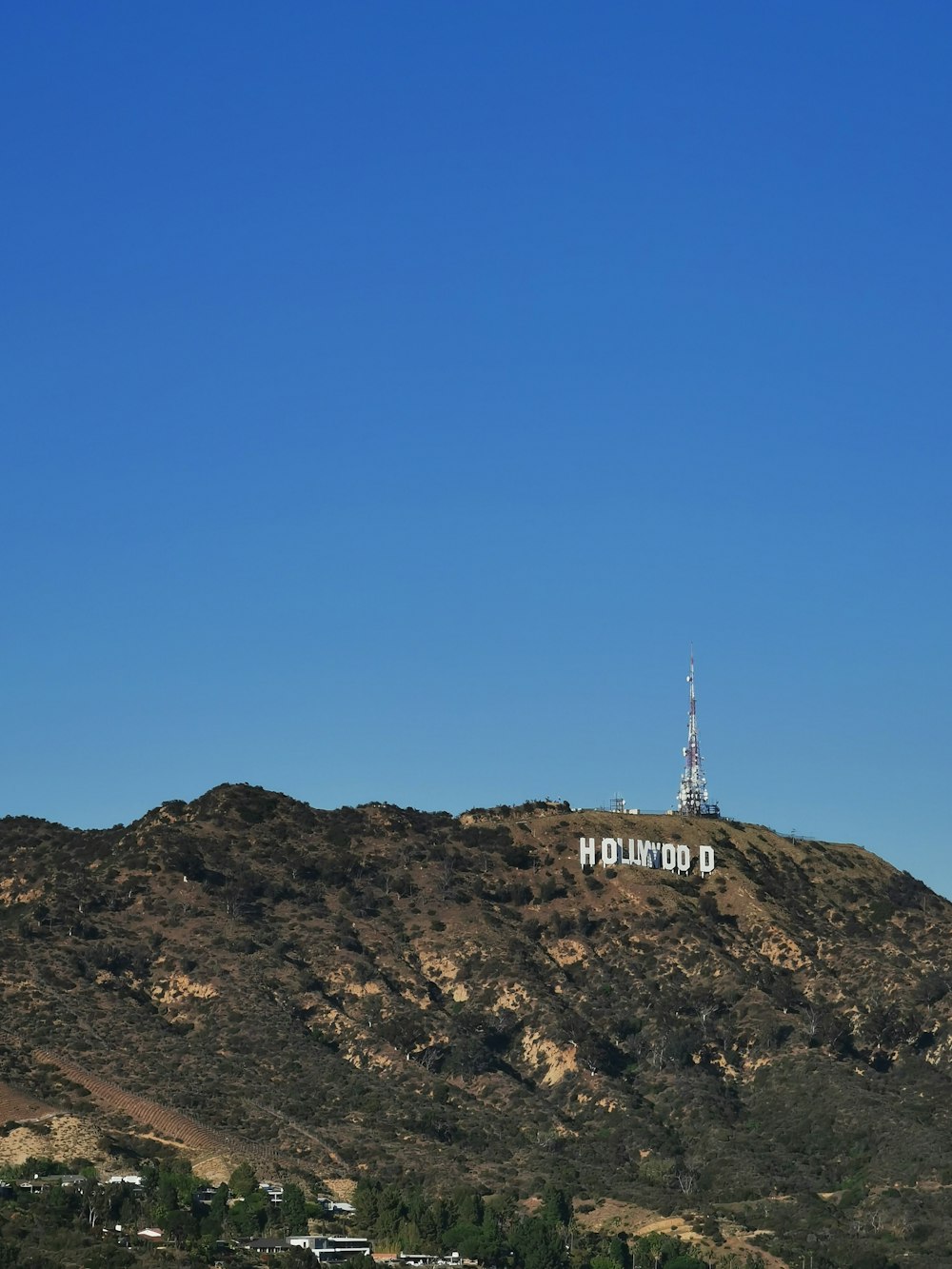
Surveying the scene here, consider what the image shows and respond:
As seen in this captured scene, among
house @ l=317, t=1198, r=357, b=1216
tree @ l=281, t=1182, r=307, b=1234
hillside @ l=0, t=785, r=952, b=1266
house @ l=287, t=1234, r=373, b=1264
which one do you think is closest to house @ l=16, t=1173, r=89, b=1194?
hillside @ l=0, t=785, r=952, b=1266

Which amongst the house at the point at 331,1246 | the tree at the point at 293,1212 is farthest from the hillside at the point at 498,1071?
the house at the point at 331,1246

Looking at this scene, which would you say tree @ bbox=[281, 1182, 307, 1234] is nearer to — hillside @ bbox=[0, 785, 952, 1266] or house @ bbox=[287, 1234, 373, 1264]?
house @ bbox=[287, 1234, 373, 1264]

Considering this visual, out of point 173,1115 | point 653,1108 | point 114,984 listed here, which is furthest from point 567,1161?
point 114,984

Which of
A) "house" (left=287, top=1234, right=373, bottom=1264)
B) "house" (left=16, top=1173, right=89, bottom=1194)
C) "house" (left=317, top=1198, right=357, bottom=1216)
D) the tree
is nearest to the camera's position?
"house" (left=287, top=1234, right=373, bottom=1264)

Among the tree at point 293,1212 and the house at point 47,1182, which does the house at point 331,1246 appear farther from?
the house at point 47,1182

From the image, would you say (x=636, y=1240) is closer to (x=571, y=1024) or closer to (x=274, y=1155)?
(x=274, y=1155)

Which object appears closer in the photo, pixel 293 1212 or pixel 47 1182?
pixel 293 1212

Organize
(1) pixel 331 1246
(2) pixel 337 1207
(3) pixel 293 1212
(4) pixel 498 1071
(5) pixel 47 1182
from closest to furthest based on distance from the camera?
(1) pixel 331 1246
(3) pixel 293 1212
(5) pixel 47 1182
(2) pixel 337 1207
(4) pixel 498 1071

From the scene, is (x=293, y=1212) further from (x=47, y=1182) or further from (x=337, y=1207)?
(x=47, y=1182)

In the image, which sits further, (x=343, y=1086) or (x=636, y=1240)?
(x=343, y=1086)

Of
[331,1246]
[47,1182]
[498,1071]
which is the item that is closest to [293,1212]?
[331,1246]

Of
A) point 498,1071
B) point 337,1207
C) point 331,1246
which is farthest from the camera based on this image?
point 498,1071
